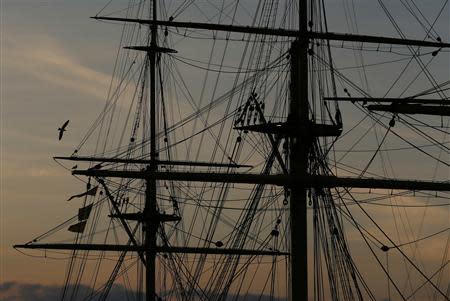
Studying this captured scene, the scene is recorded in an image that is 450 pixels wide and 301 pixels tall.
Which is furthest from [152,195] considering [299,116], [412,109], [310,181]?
[412,109]

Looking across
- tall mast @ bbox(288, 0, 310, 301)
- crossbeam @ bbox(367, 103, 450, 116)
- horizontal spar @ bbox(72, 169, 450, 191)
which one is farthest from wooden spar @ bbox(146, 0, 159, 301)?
crossbeam @ bbox(367, 103, 450, 116)

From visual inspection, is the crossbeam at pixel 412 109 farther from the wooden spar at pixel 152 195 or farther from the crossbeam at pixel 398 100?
the wooden spar at pixel 152 195

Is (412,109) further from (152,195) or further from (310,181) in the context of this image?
(152,195)

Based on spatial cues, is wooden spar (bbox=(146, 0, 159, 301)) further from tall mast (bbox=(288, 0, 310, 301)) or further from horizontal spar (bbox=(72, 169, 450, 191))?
tall mast (bbox=(288, 0, 310, 301))

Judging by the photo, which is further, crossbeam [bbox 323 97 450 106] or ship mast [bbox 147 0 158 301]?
ship mast [bbox 147 0 158 301]

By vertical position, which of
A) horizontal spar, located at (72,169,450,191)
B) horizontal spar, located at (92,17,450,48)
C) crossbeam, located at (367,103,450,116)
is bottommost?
horizontal spar, located at (72,169,450,191)

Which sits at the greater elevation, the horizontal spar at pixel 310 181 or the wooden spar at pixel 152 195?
the wooden spar at pixel 152 195

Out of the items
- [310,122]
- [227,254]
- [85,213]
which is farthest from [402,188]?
[85,213]

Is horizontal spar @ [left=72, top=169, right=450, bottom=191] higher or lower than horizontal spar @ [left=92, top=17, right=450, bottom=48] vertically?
lower

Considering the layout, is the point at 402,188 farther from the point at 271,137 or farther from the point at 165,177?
the point at 165,177

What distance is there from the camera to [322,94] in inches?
2987

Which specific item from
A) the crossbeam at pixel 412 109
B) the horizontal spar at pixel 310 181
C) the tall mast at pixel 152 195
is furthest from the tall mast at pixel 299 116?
the tall mast at pixel 152 195

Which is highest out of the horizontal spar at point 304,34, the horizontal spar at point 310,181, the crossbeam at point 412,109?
the horizontal spar at point 304,34

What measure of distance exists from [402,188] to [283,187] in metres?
5.49
